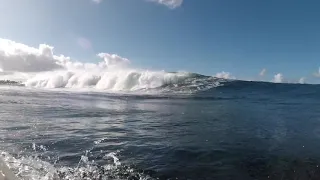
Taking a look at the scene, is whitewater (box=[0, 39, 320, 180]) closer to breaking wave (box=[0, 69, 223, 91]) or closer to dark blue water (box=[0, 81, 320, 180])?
dark blue water (box=[0, 81, 320, 180])

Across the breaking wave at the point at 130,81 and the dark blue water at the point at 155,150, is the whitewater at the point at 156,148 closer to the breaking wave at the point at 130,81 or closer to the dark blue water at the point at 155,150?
the dark blue water at the point at 155,150

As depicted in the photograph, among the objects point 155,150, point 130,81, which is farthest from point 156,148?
point 130,81

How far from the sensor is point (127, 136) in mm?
12695

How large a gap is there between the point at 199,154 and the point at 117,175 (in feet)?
10.8

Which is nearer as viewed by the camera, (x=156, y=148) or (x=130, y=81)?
(x=156, y=148)

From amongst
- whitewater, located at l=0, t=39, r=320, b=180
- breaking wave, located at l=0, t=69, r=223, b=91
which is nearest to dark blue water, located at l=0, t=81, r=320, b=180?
whitewater, located at l=0, t=39, r=320, b=180

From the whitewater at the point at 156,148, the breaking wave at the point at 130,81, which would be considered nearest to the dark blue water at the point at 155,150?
the whitewater at the point at 156,148

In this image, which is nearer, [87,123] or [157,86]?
[87,123]

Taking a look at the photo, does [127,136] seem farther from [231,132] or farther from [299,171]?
[299,171]

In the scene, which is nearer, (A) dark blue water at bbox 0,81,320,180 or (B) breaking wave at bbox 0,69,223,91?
(A) dark blue water at bbox 0,81,320,180

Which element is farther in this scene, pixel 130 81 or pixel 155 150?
pixel 130 81

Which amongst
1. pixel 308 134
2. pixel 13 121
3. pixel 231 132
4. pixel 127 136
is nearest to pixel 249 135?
pixel 231 132

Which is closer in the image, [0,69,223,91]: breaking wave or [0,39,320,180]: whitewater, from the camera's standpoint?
[0,39,320,180]: whitewater

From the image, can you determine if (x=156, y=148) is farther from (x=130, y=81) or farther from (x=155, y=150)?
(x=130, y=81)
